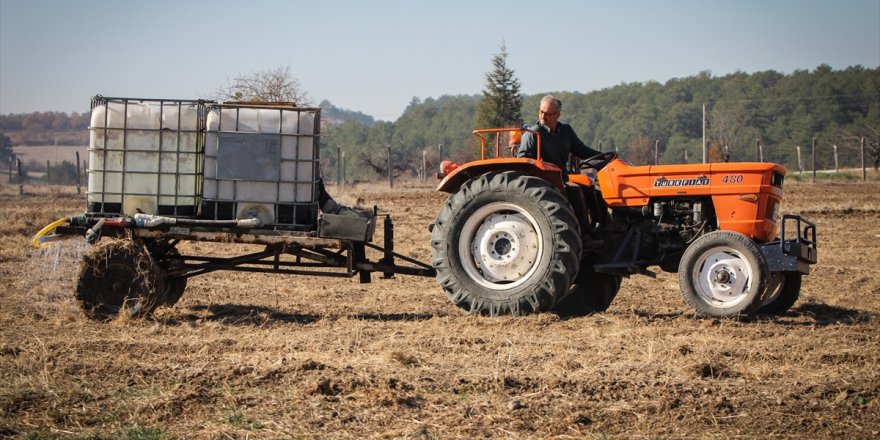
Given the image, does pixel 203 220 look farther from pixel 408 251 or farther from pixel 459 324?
pixel 408 251

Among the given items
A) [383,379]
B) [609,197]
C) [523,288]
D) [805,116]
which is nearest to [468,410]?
[383,379]

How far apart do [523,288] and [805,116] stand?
6801cm

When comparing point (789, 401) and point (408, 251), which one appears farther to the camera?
point (408, 251)

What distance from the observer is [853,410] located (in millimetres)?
5211

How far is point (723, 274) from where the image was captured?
7.97 m

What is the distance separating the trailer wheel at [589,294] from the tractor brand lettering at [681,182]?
1007 mm

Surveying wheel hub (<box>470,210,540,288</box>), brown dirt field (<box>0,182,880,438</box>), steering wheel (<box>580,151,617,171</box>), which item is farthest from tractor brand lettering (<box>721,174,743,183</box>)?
wheel hub (<box>470,210,540,288</box>)

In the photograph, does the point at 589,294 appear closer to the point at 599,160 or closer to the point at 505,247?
the point at 505,247

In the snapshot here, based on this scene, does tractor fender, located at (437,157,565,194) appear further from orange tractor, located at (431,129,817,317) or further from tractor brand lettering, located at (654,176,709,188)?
tractor brand lettering, located at (654,176,709,188)

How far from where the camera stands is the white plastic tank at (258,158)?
8.37m

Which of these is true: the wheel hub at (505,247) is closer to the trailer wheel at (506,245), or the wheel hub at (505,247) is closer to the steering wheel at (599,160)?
the trailer wheel at (506,245)

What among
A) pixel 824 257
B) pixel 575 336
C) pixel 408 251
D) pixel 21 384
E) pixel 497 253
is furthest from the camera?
pixel 408 251

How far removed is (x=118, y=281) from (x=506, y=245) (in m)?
3.49

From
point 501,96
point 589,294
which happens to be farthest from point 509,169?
point 501,96
